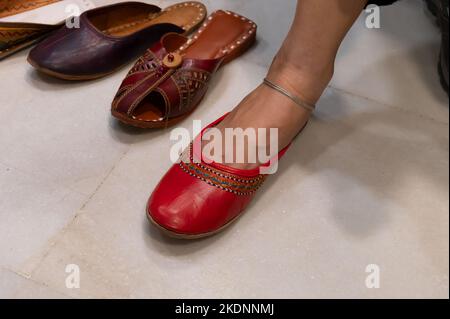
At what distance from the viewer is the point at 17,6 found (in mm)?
878

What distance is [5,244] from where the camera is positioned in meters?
0.61

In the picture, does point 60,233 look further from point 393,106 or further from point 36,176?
Answer: point 393,106

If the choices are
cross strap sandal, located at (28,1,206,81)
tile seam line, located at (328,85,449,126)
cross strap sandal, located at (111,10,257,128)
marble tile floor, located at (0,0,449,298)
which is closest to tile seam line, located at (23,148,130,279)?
marble tile floor, located at (0,0,449,298)

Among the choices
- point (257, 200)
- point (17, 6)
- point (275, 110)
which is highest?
point (17, 6)

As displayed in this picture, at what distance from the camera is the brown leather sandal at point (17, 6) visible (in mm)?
864

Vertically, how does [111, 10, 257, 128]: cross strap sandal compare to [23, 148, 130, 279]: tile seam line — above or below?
above

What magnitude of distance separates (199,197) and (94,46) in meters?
0.38

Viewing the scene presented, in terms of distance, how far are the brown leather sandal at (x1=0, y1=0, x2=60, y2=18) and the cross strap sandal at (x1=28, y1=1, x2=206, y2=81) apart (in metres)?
0.14

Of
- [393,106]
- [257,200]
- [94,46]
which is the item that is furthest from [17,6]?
[393,106]

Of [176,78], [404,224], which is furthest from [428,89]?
[176,78]

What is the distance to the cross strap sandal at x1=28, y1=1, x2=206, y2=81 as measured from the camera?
2.51 feet

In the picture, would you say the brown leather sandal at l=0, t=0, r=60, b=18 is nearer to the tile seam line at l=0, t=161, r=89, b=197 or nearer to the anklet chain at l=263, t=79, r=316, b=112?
the tile seam line at l=0, t=161, r=89, b=197

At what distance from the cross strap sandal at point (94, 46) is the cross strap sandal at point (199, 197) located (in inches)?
11.8
